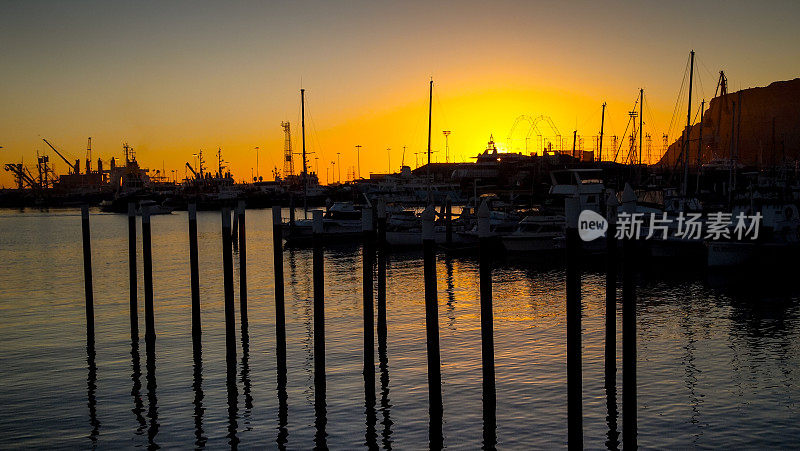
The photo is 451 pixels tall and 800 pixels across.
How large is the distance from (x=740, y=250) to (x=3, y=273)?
1707 inches

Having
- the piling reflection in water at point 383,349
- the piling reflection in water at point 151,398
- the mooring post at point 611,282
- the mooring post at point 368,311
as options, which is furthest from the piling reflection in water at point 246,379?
the mooring post at point 611,282

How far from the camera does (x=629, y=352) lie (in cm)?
1420

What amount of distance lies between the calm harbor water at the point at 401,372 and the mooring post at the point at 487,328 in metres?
0.28

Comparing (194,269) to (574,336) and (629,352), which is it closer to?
(574,336)

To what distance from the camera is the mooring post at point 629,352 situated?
542 inches

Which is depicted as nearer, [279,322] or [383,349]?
[279,322]

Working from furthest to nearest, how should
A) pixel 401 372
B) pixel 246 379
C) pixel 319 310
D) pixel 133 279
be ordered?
pixel 133 279 → pixel 401 372 → pixel 246 379 → pixel 319 310

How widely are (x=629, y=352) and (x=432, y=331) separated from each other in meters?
3.87

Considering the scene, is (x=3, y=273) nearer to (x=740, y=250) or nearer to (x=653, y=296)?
(x=653, y=296)

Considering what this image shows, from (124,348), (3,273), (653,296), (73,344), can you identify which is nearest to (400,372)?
(124,348)

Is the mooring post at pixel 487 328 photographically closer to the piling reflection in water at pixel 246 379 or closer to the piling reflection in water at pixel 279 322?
the piling reflection in water at pixel 279 322

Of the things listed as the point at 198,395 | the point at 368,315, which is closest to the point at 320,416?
the point at 368,315

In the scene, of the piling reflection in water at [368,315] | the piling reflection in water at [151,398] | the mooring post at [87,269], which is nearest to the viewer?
the piling reflection in water at [151,398]

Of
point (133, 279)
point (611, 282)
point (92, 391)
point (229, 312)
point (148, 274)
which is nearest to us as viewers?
point (611, 282)
